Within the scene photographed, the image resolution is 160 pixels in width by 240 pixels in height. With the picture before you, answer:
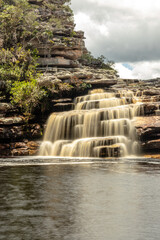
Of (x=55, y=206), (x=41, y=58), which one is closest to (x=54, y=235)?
(x=55, y=206)

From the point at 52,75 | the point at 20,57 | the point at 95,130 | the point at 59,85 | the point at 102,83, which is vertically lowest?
the point at 95,130

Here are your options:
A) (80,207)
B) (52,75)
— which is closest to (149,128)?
(52,75)

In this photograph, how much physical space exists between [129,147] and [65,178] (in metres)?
11.9

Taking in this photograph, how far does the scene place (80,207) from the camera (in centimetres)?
817

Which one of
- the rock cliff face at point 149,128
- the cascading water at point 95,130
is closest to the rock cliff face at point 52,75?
the cascading water at point 95,130

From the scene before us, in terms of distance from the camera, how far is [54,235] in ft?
19.4

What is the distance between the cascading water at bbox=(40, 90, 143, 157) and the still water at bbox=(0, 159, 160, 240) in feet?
32.7

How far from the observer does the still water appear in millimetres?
6094

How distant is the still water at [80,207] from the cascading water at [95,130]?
32.7 feet

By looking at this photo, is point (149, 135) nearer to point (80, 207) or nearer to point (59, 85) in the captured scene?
point (59, 85)

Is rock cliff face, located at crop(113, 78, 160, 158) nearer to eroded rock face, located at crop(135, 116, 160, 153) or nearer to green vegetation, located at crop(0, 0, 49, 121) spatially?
eroded rock face, located at crop(135, 116, 160, 153)

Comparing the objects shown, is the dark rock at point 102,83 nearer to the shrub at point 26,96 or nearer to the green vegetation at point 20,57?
the green vegetation at point 20,57

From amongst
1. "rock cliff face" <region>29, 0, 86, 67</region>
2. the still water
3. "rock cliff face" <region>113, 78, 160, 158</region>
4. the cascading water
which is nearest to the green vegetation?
"rock cliff face" <region>29, 0, 86, 67</region>

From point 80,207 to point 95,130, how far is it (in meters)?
18.1
